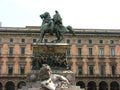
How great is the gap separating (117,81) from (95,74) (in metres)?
4.39

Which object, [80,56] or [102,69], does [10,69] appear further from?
[102,69]

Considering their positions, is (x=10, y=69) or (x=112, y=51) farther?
(x=112, y=51)

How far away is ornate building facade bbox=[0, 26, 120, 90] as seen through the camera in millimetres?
61594

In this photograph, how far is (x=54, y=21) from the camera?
17.4 m

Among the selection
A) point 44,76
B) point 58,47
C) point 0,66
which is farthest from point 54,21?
point 0,66

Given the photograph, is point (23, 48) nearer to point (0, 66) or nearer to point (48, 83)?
point (0, 66)

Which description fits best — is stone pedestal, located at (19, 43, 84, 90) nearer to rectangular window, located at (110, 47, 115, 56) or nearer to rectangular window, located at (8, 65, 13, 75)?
rectangular window, located at (8, 65, 13, 75)

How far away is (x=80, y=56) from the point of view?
63156 millimetres

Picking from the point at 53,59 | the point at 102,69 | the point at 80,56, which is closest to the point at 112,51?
the point at 102,69

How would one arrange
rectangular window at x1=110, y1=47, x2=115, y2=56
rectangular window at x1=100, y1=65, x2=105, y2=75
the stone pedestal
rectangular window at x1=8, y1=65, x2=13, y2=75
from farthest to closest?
rectangular window at x1=110, y1=47, x2=115, y2=56, rectangular window at x1=100, y1=65, x2=105, y2=75, rectangular window at x1=8, y1=65, x2=13, y2=75, the stone pedestal

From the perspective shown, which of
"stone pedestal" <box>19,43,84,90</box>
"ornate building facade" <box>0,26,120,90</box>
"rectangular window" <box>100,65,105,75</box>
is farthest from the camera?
"rectangular window" <box>100,65,105,75</box>

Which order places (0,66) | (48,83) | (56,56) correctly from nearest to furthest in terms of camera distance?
1. (48,83)
2. (56,56)
3. (0,66)

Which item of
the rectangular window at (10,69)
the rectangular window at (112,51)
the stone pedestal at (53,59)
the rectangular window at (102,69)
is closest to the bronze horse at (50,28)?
the stone pedestal at (53,59)

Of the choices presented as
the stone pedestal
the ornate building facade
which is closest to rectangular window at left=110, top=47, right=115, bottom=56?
the ornate building facade
